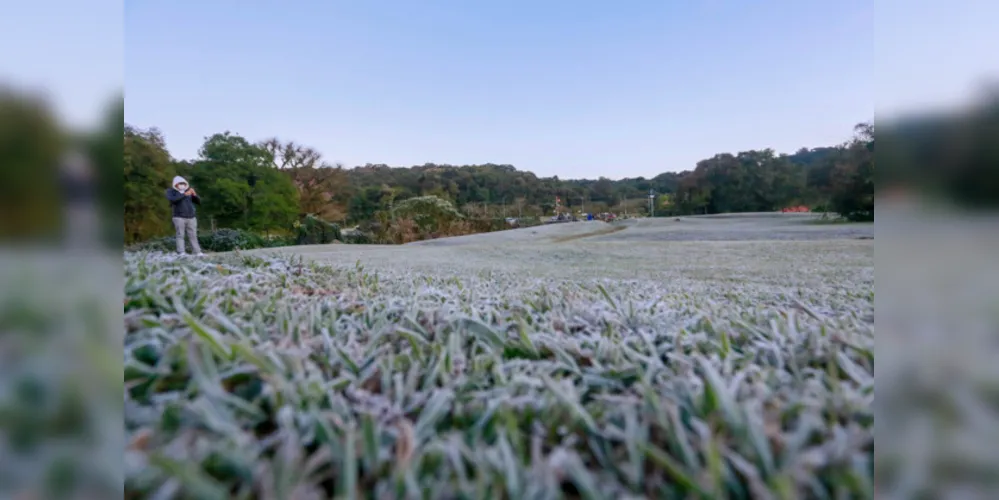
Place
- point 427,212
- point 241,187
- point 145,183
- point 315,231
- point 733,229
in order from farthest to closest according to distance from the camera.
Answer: point 427,212 → point 315,231 → point 241,187 → point 733,229 → point 145,183

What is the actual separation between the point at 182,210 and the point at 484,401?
292 cm

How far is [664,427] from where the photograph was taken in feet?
1.58

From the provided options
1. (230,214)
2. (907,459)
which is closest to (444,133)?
(230,214)

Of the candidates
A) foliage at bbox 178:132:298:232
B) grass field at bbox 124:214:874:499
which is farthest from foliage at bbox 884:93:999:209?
foliage at bbox 178:132:298:232

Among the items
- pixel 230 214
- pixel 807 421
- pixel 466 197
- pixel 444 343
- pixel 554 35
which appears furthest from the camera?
pixel 466 197

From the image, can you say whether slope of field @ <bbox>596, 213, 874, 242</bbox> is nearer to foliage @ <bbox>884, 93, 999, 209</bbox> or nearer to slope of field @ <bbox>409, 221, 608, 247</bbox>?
slope of field @ <bbox>409, 221, 608, 247</bbox>

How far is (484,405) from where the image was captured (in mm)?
547

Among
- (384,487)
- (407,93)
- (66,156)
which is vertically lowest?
(384,487)

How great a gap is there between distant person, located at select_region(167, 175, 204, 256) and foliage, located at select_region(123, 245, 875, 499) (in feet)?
6.52

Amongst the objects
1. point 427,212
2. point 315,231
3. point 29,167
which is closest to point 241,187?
point 315,231

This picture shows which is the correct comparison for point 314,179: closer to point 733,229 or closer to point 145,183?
point 733,229

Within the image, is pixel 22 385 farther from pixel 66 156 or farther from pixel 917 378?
pixel 917 378

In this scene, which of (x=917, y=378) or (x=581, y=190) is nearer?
(x=917, y=378)

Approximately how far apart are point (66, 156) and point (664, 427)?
681 millimetres
